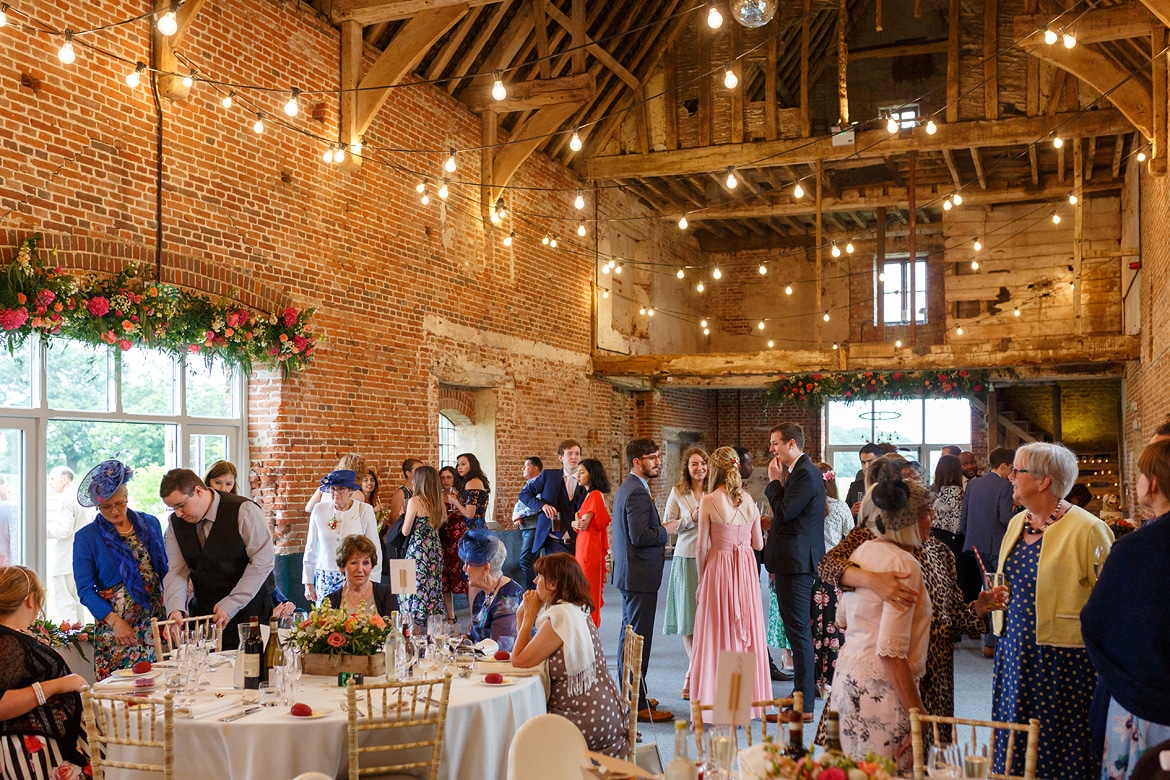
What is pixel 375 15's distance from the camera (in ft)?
27.5

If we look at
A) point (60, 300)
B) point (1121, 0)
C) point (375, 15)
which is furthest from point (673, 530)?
point (1121, 0)

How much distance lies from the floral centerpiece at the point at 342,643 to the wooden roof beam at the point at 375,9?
5.47 metres

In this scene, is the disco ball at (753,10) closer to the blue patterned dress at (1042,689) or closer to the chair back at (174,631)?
the blue patterned dress at (1042,689)

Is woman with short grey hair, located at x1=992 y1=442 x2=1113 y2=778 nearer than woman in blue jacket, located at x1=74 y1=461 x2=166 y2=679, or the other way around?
woman with short grey hair, located at x1=992 y1=442 x2=1113 y2=778

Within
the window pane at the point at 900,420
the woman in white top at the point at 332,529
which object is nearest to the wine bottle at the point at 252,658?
the woman in white top at the point at 332,529

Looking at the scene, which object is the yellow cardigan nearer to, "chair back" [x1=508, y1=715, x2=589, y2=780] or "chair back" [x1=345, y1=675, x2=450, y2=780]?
"chair back" [x1=508, y1=715, x2=589, y2=780]

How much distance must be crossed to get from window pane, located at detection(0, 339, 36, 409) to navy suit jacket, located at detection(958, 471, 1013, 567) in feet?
22.8

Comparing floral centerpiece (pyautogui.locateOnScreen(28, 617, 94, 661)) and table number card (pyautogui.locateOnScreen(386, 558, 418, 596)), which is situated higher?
table number card (pyautogui.locateOnScreen(386, 558, 418, 596))

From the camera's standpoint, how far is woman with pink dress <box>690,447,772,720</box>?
20.1ft

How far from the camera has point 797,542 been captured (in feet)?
20.6

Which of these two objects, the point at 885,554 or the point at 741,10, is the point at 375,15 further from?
the point at 885,554

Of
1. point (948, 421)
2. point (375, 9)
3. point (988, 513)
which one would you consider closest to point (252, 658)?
point (375, 9)

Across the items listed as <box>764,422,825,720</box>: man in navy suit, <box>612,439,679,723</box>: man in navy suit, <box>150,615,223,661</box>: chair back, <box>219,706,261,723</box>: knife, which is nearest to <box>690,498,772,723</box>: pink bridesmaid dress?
<box>764,422,825,720</box>: man in navy suit

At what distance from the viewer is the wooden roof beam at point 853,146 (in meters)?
11.4
